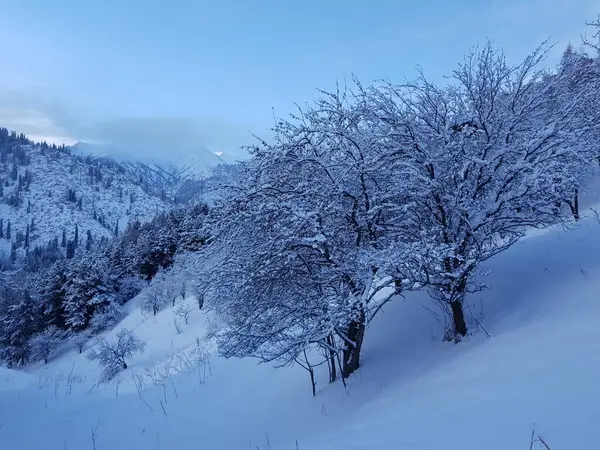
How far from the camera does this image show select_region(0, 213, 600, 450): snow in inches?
140

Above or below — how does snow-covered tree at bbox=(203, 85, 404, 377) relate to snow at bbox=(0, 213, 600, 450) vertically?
above

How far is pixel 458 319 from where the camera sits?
696cm

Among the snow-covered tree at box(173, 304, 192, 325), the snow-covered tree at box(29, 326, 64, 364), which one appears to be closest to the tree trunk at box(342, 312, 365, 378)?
the snow-covered tree at box(173, 304, 192, 325)

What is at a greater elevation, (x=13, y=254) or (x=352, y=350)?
(x=352, y=350)

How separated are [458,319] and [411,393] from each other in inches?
84.5

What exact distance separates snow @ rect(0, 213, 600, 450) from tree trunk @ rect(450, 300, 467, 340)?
0.76ft

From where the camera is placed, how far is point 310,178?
7305 millimetres

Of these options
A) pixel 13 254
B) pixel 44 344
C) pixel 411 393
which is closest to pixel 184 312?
pixel 44 344

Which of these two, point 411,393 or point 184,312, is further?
point 184,312

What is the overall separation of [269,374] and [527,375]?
23.3 ft

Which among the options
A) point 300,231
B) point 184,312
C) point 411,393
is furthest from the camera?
point 184,312

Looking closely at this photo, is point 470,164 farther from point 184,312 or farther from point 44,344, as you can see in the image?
point 44,344

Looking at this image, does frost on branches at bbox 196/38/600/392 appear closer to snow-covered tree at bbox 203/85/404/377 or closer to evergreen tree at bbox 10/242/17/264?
snow-covered tree at bbox 203/85/404/377

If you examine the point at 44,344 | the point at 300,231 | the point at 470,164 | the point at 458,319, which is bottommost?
the point at 44,344
